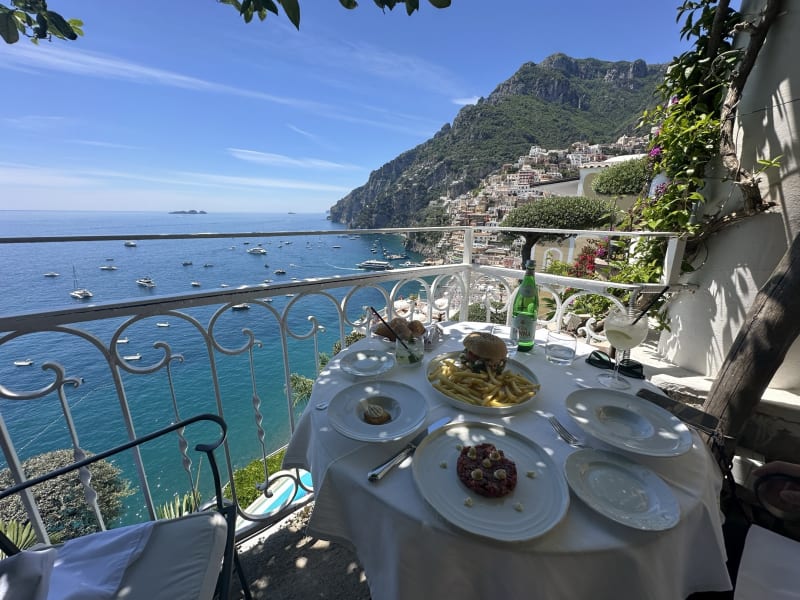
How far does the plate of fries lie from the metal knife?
0.11 m

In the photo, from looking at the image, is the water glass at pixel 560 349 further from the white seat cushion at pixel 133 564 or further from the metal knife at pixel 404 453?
the white seat cushion at pixel 133 564

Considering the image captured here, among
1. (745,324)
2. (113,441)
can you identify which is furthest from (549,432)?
(113,441)

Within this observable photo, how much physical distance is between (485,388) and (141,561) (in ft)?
3.85

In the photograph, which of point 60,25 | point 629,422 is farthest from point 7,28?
point 629,422

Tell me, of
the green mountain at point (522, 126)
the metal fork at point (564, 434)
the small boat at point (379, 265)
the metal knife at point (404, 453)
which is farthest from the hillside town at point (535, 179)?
the metal knife at point (404, 453)

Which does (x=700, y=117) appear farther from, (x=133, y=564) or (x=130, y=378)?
(x=130, y=378)

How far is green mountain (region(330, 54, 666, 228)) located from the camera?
83.8 feet

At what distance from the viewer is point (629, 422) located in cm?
92

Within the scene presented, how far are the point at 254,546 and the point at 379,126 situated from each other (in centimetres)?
3158

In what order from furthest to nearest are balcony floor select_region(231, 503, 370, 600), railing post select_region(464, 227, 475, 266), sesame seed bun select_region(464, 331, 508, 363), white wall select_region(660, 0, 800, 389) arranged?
1. railing post select_region(464, 227, 475, 266)
2. white wall select_region(660, 0, 800, 389)
3. balcony floor select_region(231, 503, 370, 600)
4. sesame seed bun select_region(464, 331, 508, 363)

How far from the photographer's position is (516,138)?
2656 cm

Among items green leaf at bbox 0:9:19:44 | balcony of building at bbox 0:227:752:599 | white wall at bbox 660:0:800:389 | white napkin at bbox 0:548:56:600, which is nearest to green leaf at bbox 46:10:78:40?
green leaf at bbox 0:9:19:44

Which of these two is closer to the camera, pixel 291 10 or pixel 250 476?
pixel 291 10

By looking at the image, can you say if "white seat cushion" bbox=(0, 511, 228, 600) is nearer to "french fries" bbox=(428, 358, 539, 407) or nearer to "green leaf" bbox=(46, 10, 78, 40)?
"french fries" bbox=(428, 358, 539, 407)
